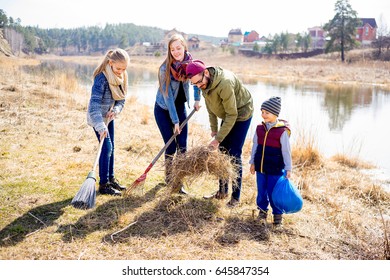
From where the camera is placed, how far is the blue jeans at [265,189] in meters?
3.30

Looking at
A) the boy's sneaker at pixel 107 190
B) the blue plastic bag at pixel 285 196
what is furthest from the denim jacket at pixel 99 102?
the blue plastic bag at pixel 285 196

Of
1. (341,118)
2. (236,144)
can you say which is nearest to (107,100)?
(236,144)

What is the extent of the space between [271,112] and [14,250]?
2324 mm

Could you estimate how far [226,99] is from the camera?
3221 mm

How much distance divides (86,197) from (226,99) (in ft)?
5.11

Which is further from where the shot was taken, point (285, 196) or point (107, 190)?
point (107, 190)

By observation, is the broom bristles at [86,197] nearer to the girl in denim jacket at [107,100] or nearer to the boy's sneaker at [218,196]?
the girl in denim jacket at [107,100]

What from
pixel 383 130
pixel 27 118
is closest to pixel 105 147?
pixel 27 118

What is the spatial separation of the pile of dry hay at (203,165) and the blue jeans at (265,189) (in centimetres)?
27

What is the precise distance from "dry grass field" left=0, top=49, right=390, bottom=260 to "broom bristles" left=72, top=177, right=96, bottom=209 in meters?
0.11

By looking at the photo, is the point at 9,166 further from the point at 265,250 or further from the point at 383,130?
the point at 383,130

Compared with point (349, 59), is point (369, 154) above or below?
below

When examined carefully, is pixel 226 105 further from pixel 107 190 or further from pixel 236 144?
pixel 107 190

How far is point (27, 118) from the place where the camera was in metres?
6.76
